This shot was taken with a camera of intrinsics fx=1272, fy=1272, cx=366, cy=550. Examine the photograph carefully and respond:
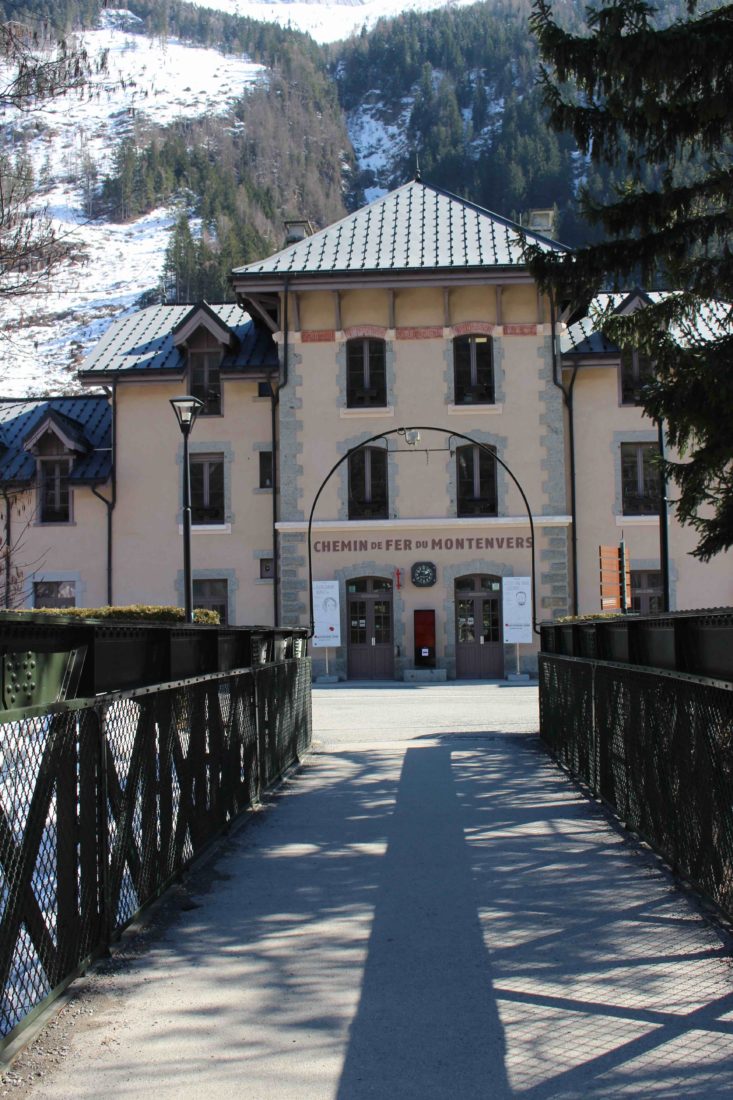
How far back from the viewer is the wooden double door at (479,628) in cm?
3306

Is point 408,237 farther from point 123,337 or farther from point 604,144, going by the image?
point 604,144

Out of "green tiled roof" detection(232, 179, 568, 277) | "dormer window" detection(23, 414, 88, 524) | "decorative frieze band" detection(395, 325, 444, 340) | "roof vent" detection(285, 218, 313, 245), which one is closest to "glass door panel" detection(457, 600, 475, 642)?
"decorative frieze band" detection(395, 325, 444, 340)

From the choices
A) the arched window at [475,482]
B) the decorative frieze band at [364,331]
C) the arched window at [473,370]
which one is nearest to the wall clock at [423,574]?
the arched window at [475,482]

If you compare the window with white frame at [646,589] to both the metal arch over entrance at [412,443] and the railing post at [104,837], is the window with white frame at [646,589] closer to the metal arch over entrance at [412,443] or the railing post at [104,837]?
the metal arch over entrance at [412,443]

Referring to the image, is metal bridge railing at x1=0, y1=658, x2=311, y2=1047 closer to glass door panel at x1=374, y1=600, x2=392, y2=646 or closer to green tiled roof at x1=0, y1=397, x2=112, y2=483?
glass door panel at x1=374, y1=600, x2=392, y2=646

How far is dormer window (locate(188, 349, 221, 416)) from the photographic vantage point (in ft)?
114

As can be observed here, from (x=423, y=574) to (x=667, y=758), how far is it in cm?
2587

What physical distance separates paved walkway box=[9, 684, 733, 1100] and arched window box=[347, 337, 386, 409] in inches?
966

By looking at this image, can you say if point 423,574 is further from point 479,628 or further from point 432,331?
point 432,331

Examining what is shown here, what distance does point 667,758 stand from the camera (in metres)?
7.20

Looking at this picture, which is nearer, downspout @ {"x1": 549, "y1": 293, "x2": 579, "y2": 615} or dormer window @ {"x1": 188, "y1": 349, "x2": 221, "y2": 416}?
downspout @ {"x1": 549, "y1": 293, "x2": 579, "y2": 615}

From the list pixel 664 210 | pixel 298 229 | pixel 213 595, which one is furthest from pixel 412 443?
pixel 664 210

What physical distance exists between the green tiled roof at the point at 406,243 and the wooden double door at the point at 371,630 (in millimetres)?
8253

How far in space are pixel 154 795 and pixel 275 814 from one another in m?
3.70
